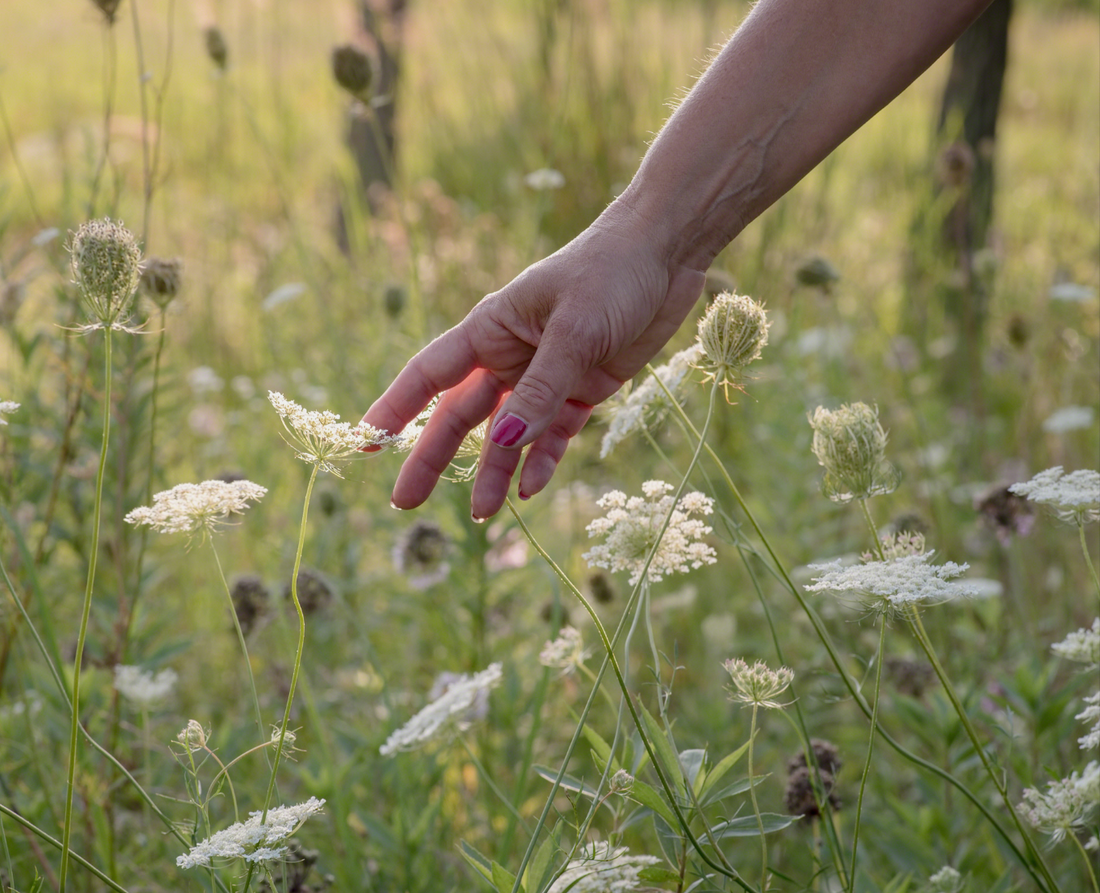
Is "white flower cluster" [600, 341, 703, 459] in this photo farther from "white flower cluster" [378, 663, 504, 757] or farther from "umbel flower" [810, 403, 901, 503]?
"white flower cluster" [378, 663, 504, 757]

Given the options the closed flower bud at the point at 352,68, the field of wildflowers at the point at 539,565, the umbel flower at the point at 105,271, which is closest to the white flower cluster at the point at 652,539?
the field of wildflowers at the point at 539,565

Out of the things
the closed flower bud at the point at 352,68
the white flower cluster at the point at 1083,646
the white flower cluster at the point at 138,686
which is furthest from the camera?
the closed flower bud at the point at 352,68

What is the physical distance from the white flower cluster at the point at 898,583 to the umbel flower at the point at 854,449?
0.31 ft

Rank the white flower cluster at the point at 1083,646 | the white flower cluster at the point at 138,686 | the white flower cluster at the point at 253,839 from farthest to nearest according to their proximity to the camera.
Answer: the white flower cluster at the point at 138,686 → the white flower cluster at the point at 1083,646 → the white flower cluster at the point at 253,839

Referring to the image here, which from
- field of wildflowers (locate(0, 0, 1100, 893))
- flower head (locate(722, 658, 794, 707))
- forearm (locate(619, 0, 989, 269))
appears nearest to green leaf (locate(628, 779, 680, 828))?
field of wildflowers (locate(0, 0, 1100, 893))

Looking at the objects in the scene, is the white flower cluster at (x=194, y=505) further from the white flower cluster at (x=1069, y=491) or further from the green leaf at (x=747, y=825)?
the white flower cluster at (x=1069, y=491)

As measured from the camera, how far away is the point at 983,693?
166 centimetres

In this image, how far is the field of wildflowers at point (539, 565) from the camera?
40.4 inches

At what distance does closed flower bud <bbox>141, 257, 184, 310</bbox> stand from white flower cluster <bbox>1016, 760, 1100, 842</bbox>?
1.38m

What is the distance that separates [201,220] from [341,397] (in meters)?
1.86

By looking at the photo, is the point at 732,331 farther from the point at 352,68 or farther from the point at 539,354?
the point at 352,68

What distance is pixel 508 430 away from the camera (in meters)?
1.08

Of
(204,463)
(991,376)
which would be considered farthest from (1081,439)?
(204,463)

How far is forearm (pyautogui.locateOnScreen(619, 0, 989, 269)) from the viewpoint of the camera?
1.15 metres
